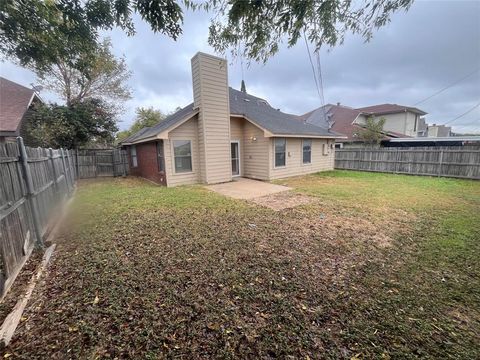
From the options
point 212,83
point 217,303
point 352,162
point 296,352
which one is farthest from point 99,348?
point 352,162

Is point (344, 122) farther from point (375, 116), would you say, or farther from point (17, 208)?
point (17, 208)

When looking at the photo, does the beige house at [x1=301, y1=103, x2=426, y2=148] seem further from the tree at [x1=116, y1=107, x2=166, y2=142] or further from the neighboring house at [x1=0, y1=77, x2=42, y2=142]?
the neighboring house at [x1=0, y1=77, x2=42, y2=142]

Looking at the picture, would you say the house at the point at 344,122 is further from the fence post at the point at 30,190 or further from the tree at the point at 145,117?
the tree at the point at 145,117

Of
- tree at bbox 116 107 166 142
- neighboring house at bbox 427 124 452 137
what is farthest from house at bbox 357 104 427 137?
tree at bbox 116 107 166 142

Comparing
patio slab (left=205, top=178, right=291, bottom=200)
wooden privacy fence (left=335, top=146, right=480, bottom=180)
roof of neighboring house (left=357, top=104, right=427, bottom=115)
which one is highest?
roof of neighboring house (left=357, top=104, right=427, bottom=115)

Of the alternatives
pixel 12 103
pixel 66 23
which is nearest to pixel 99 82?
pixel 12 103

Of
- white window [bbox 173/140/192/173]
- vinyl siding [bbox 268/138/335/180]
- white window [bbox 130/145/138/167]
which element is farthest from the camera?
white window [bbox 130/145/138/167]

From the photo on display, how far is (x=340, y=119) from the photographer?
23.1 m

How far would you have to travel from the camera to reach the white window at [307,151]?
12.3 meters

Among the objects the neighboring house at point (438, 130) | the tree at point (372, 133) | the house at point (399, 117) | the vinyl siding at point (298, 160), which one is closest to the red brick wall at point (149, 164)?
the vinyl siding at point (298, 160)

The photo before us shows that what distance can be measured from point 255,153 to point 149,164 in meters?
5.58

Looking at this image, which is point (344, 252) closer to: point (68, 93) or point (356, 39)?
point (356, 39)

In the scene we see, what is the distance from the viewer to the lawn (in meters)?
1.86

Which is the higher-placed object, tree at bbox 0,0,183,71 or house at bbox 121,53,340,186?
tree at bbox 0,0,183,71
